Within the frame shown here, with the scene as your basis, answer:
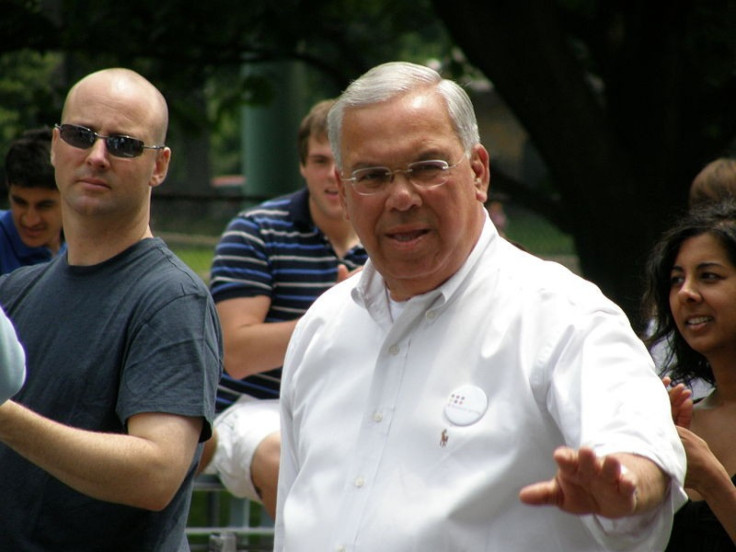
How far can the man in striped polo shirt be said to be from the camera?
4.89 meters

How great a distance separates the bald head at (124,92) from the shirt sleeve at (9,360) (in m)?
1.09

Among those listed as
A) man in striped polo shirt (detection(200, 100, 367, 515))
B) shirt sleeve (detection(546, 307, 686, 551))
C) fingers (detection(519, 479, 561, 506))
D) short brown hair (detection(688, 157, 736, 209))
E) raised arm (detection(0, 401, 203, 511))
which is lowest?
man in striped polo shirt (detection(200, 100, 367, 515))

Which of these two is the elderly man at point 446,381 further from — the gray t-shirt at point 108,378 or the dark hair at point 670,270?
the dark hair at point 670,270

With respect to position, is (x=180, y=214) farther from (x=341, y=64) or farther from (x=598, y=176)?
(x=598, y=176)

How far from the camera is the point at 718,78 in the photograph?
933cm

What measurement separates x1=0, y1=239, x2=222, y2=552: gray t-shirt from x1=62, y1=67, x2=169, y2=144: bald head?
0.45m

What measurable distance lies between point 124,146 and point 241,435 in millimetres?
1930

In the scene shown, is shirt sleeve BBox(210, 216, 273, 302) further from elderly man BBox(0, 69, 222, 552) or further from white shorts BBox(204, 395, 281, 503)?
elderly man BBox(0, 69, 222, 552)

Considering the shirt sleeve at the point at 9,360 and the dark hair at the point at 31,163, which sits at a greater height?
the shirt sleeve at the point at 9,360

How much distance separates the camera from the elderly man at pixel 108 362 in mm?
2850

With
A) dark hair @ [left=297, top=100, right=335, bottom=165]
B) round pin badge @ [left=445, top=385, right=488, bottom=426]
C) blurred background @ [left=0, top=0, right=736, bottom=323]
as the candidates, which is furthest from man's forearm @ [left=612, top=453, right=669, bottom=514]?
blurred background @ [left=0, top=0, right=736, bottom=323]

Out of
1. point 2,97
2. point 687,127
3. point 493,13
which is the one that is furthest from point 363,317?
point 2,97

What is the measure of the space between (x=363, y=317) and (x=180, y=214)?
7844 millimetres

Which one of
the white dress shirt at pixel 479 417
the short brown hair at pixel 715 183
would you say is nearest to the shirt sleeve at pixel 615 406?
the white dress shirt at pixel 479 417
